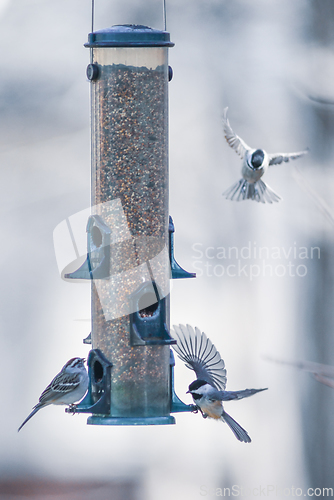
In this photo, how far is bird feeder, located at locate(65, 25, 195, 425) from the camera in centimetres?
380

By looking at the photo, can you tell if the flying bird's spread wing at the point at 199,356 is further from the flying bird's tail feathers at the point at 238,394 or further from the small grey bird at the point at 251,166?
the small grey bird at the point at 251,166

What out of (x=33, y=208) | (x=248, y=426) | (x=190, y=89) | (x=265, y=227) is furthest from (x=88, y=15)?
(x=248, y=426)

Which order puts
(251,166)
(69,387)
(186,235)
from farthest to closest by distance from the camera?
(186,235) < (251,166) < (69,387)

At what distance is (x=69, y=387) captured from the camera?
3969 millimetres

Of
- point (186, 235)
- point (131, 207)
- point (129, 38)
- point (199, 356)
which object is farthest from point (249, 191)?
point (129, 38)

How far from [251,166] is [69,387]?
3.28 meters

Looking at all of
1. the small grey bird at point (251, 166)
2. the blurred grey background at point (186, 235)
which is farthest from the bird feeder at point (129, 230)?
the blurred grey background at point (186, 235)

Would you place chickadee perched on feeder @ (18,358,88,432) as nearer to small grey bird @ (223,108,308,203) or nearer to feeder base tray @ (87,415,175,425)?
feeder base tray @ (87,415,175,425)

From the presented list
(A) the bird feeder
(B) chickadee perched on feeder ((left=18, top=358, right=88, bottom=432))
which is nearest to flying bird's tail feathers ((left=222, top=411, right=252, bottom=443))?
(A) the bird feeder

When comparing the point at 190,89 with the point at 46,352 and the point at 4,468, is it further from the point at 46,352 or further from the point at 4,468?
the point at 4,468

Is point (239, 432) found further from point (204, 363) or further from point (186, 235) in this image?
point (186, 235)

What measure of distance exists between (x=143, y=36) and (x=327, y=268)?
17.4 ft

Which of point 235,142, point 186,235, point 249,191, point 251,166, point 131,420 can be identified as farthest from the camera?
point 186,235

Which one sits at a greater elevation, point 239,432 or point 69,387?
point 69,387
